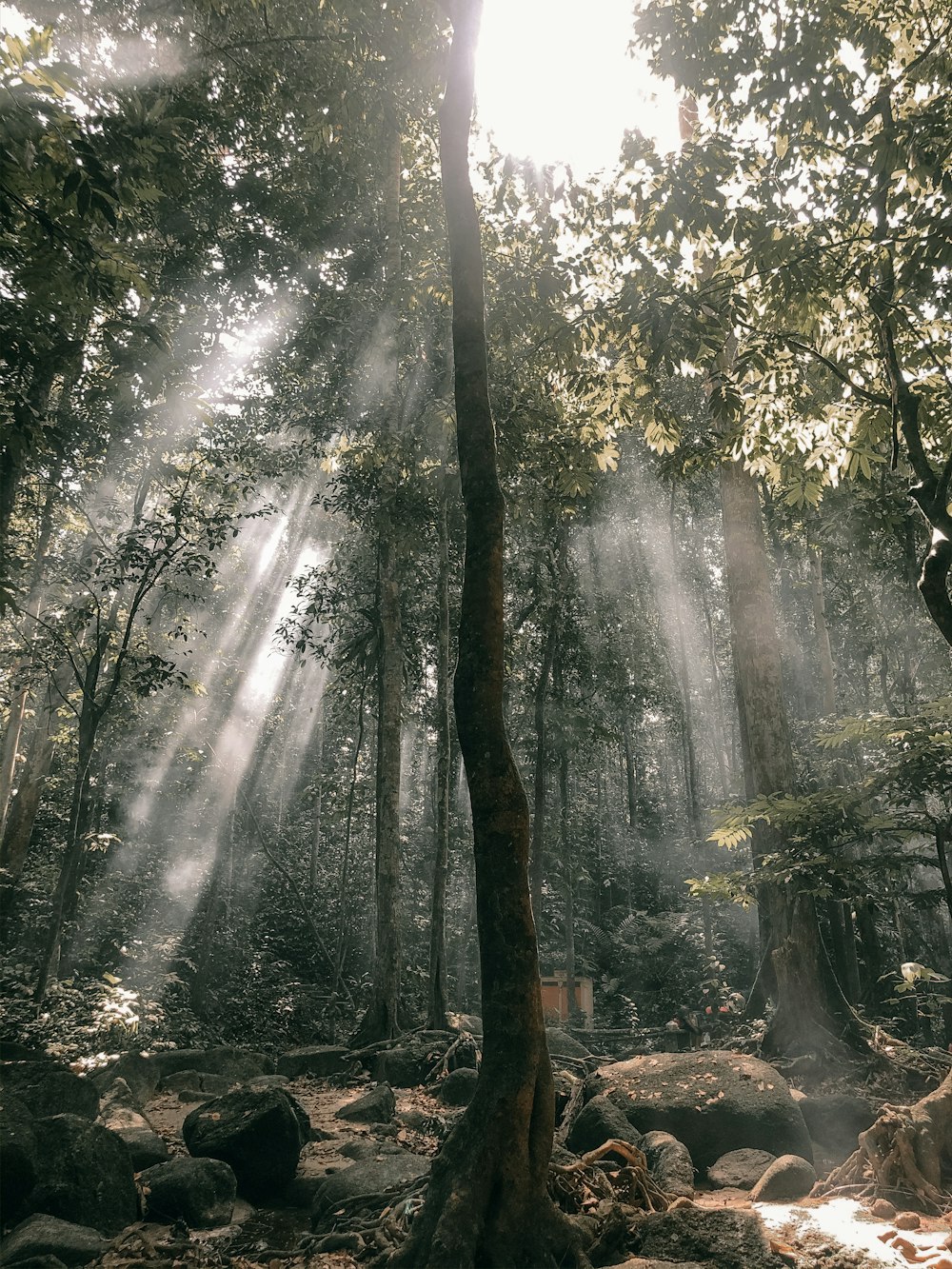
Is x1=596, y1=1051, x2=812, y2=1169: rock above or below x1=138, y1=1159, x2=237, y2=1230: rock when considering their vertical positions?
above

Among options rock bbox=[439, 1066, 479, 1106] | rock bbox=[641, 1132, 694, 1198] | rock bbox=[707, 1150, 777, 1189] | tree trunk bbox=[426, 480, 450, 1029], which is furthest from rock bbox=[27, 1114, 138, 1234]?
tree trunk bbox=[426, 480, 450, 1029]

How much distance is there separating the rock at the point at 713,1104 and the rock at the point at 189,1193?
3364mm

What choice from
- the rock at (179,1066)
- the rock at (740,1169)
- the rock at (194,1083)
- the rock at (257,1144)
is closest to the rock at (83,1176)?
the rock at (257,1144)

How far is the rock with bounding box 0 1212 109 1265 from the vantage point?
424 centimetres

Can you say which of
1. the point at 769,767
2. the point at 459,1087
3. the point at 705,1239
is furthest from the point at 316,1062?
the point at 705,1239

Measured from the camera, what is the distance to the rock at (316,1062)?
1049 centimetres

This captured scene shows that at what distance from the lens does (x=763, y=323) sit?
616 cm

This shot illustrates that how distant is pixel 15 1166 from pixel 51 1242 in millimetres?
767

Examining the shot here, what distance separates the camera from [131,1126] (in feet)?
22.4

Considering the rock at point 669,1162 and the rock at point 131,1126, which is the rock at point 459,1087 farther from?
Result: the rock at point 131,1126

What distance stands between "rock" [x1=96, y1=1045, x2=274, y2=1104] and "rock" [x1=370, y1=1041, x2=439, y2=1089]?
1.42 m

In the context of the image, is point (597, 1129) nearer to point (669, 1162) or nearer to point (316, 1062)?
point (669, 1162)

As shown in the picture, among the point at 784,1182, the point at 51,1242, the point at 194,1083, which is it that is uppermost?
the point at 194,1083

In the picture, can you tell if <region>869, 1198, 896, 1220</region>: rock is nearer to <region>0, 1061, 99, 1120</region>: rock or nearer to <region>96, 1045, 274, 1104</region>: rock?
<region>0, 1061, 99, 1120</region>: rock
